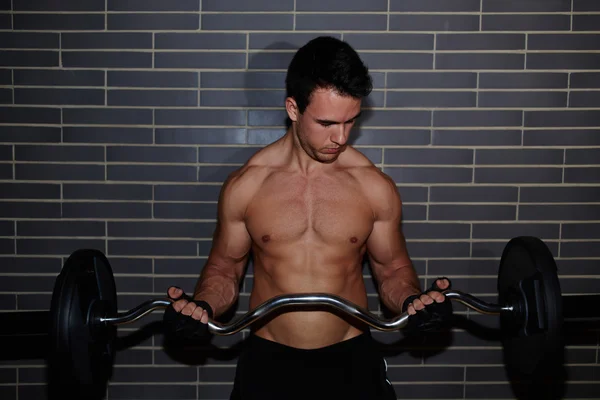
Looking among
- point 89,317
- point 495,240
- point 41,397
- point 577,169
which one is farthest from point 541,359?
point 41,397

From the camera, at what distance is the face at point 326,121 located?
6.83ft

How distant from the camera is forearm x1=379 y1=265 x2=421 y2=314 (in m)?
2.30

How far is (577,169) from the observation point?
2.87 metres

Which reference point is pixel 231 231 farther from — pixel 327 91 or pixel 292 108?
pixel 327 91

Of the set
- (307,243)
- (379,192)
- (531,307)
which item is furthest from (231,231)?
(531,307)

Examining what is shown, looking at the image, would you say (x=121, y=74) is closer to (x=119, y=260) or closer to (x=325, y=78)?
(x=119, y=260)

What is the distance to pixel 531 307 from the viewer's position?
1998 millimetres

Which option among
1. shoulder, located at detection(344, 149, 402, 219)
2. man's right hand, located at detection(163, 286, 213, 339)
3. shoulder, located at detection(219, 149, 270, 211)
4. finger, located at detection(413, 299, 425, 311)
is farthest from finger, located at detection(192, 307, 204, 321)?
shoulder, located at detection(344, 149, 402, 219)

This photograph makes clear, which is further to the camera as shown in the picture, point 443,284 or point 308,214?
point 308,214

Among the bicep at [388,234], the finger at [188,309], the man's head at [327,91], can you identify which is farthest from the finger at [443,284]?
the finger at [188,309]

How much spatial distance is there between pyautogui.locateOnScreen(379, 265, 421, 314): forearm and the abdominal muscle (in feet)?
0.56

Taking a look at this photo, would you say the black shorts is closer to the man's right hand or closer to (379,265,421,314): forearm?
(379,265,421,314): forearm

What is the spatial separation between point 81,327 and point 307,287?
0.82 m

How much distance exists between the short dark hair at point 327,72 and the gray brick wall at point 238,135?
0.60m
